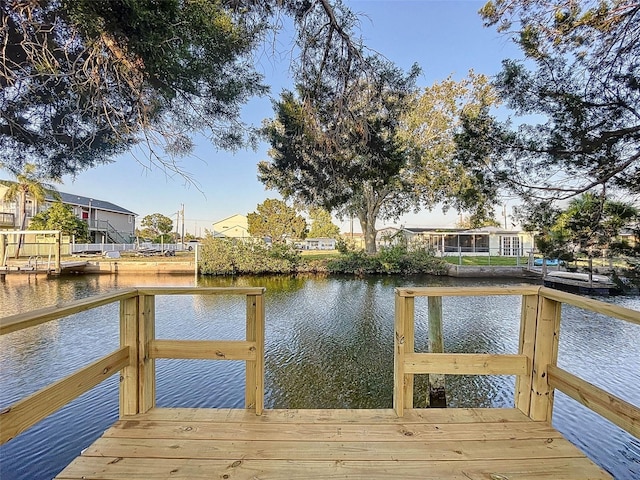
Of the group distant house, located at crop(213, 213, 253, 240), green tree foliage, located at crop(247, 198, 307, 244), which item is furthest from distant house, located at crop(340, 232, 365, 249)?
distant house, located at crop(213, 213, 253, 240)

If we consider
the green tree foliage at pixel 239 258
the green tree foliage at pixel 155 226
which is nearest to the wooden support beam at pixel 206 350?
the green tree foliage at pixel 239 258

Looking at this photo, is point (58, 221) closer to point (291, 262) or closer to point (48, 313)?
point (291, 262)

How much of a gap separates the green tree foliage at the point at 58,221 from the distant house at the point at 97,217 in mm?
334

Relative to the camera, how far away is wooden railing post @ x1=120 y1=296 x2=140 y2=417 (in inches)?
69.9

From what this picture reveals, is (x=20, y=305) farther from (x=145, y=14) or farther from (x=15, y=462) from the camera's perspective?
(x=145, y=14)

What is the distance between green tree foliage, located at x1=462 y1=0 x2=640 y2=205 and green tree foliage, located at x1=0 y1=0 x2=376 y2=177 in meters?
1.84

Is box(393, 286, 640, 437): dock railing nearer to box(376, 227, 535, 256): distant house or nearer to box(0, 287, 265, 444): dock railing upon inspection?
box(0, 287, 265, 444): dock railing

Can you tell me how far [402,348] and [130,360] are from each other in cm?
151

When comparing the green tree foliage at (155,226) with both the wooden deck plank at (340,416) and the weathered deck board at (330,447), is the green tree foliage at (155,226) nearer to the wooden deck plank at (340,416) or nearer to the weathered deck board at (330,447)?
the wooden deck plank at (340,416)

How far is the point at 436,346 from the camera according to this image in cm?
351

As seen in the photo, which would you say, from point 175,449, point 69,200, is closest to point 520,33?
point 175,449

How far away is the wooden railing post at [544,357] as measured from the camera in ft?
5.79

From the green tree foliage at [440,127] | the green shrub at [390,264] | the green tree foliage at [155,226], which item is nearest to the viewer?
the green tree foliage at [440,127]

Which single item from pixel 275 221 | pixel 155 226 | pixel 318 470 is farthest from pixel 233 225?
pixel 318 470
